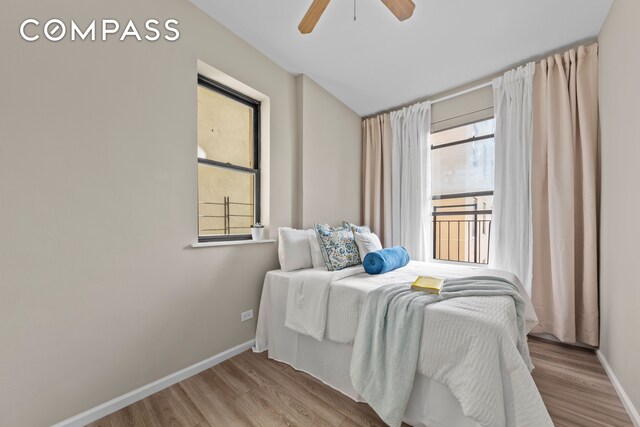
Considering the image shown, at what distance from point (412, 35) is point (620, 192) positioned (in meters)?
1.86

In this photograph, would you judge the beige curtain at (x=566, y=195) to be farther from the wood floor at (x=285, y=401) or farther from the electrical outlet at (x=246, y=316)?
the electrical outlet at (x=246, y=316)

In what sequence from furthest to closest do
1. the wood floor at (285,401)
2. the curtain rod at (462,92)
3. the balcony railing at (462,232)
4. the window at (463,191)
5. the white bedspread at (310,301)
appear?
the balcony railing at (462,232) < the window at (463,191) < the curtain rod at (462,92) < the white bedspread at (310,301) < the wood floor at (285,401)

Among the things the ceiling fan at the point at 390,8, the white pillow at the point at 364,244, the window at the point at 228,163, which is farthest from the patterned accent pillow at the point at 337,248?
the ceiling fan at the point at 390,8

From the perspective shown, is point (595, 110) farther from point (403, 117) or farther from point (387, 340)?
point (387, 340)

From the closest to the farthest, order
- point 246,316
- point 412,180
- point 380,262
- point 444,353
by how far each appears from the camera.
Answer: point 444,353 → point 380,262 → point 246,316 → point 412,180

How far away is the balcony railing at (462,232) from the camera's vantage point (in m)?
3.16

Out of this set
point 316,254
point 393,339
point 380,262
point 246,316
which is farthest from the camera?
point 316,254

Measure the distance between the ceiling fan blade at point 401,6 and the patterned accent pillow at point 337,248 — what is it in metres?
1.65

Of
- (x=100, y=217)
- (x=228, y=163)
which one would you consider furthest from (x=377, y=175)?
(x=100, y=217)

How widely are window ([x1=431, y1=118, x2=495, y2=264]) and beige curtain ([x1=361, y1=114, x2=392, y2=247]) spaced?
0.57 m

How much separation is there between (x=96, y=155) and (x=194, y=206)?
2.08ft

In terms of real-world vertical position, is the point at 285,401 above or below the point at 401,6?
below

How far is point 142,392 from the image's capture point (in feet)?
5.48

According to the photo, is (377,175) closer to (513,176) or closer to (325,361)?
(513,176)
